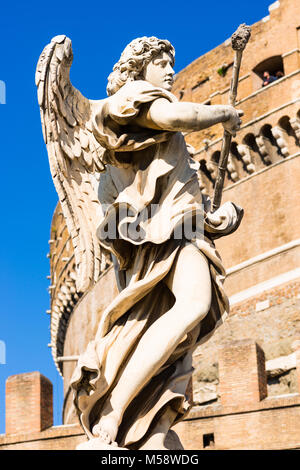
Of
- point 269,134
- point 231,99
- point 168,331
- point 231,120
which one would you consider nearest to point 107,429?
point 168,331

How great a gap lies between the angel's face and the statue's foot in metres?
1.37

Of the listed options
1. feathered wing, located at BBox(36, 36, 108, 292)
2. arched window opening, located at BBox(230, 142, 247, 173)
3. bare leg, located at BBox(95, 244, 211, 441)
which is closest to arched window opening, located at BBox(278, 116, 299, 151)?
arched window opening, located at BBox(230, 142, 247, 173)

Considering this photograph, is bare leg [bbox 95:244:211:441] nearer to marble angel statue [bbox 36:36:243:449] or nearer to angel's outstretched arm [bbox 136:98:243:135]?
marble angel statue [bbox 36:36:243:449]

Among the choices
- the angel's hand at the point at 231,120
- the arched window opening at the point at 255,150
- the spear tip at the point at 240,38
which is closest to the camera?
the angel's hand at the point at 231,120

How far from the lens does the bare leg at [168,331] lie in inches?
163

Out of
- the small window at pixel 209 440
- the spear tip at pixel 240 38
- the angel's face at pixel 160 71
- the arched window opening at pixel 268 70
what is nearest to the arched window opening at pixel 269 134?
the arched window opening at pixel 268 70

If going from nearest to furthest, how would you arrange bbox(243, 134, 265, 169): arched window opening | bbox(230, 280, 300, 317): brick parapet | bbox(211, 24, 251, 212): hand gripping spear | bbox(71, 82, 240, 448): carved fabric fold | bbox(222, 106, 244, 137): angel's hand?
bbox(71, 82, 240, 448): carved fabric fold → bbox(222, 106, 244, 137): angel's hand → bbox(211, 24, 251, 212): hand gripping spear → bbox(230, 280, 300, 317): brick parapet → bbox(243, 134, 265, 169): arched window opening

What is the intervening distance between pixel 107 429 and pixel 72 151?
1276mm

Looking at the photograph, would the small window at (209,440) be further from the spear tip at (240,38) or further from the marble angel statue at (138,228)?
the marble angel statue at (138,228)

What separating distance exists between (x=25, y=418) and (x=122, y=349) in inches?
476

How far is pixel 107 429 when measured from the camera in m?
4.07

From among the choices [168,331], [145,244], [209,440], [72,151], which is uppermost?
[209,440]

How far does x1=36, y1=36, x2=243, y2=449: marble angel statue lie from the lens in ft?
13.8

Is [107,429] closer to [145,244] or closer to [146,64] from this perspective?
[145,244]
